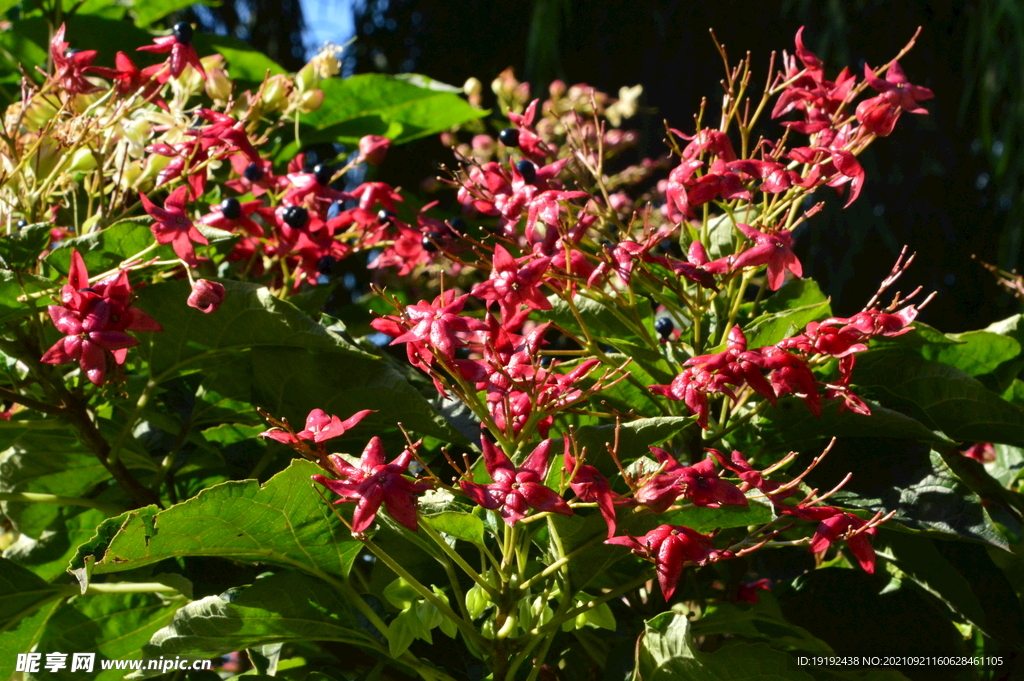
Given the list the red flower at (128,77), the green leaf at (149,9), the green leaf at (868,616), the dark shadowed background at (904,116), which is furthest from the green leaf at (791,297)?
the dark shadowed background at (904,116)

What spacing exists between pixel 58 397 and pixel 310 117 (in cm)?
47

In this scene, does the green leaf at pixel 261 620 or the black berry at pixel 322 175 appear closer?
the green leaf at pixel 261 620

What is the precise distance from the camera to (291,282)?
2.75ft

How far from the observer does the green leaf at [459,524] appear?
542mm

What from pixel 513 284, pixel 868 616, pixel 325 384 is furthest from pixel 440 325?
pixel 868 616

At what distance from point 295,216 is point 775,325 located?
1.24 ft

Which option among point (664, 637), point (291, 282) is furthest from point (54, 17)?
point (664, 637)

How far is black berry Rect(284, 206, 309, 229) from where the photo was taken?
30.4 inches

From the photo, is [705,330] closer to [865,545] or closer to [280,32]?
[865,545]

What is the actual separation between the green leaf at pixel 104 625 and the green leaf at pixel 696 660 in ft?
1.19

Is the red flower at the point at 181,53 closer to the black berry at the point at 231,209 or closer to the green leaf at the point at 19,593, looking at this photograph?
the black berry at the point at 231,209

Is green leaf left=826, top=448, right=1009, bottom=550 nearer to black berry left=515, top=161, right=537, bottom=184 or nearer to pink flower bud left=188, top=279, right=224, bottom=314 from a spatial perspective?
black berry left=515, top=161, right=537, bottom=184

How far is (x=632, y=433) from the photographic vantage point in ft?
1.83

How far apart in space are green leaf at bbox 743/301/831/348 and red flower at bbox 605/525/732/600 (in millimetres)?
197
